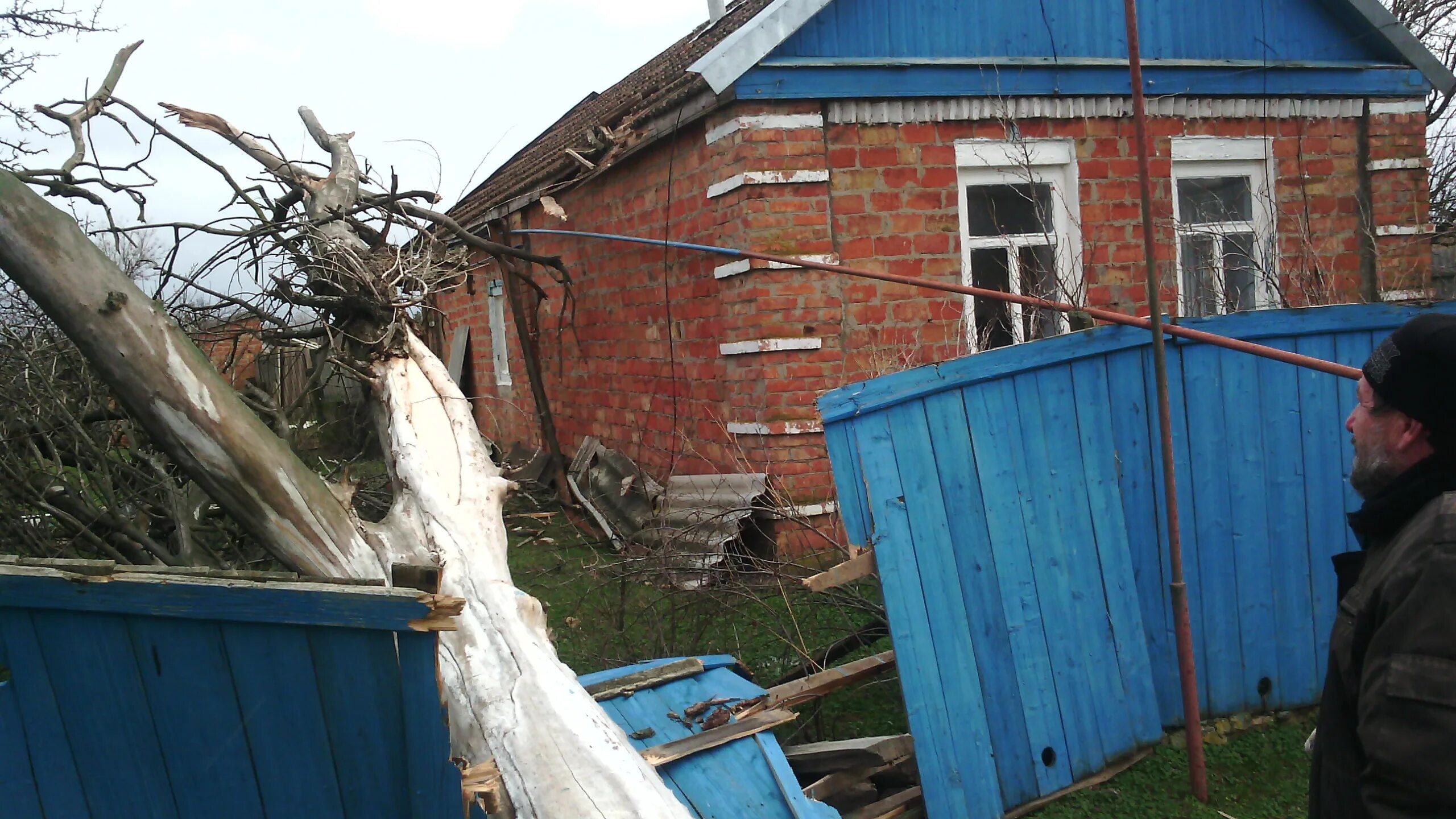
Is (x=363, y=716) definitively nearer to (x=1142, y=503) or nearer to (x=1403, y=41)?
(x=1142, y=503)

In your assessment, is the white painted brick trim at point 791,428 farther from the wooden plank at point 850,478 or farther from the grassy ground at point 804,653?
the wooden plank at point 850,478

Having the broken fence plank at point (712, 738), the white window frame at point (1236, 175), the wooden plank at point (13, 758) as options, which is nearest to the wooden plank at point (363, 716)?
the broken fence plank at point (712, 738)

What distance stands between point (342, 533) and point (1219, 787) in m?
3.57

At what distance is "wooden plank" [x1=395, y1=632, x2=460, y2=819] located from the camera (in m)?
2.34

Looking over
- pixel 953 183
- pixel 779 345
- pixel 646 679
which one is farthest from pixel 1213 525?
pixel 953 183

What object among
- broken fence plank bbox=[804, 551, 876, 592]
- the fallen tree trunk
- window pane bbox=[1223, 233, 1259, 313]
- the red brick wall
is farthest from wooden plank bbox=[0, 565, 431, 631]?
window pane bbox=[1223, 233, 1259, 313]

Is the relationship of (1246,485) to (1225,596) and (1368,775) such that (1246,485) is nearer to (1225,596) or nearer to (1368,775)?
(1225,596)

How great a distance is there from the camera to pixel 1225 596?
4203mm

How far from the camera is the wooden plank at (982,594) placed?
3.65 meters

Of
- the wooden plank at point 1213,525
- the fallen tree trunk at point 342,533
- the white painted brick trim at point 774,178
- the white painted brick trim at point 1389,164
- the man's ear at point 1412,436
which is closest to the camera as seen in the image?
the man's ear at point 1412,436

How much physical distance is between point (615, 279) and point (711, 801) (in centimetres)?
626

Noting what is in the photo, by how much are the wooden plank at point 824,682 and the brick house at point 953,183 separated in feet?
8.41

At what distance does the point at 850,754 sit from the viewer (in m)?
3.58

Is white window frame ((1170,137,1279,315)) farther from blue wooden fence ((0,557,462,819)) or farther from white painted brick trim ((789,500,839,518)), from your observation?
blue wooden fence ((0,557,462,819))
